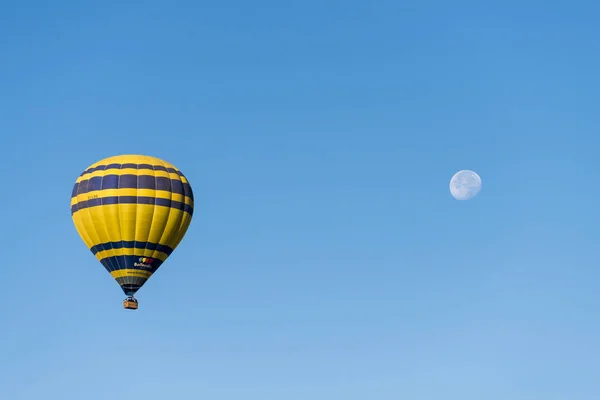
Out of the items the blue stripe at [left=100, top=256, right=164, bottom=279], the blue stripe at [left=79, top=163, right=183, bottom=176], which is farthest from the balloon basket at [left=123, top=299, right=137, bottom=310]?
the blue stripe at [left=79, top=163, right=183, bottom=176]

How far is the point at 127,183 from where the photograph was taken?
10888 centimetres

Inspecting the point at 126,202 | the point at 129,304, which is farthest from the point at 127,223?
the point at 129,304

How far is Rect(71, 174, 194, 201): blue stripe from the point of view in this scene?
109 meters

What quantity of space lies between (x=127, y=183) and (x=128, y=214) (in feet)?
6.79

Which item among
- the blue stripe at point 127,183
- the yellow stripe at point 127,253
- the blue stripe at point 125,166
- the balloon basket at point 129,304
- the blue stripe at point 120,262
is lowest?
the balloon basket at point 129,304

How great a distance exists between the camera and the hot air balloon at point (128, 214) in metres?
109

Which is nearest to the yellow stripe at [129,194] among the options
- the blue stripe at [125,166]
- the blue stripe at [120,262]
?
the blue stripe at [125,166]

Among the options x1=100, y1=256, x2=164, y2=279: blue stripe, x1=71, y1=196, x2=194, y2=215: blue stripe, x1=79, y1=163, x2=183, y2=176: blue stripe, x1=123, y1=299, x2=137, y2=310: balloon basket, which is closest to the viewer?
x1=71, y1=196, x2=194, y2=215: blue stripe

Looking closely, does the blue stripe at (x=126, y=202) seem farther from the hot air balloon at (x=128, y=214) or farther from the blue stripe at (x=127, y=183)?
the blue stripe at (x=127, y=183)

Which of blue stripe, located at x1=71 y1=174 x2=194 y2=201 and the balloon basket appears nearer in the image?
blue stripe, located at x1=71 y1=174 x2=194 y2=201

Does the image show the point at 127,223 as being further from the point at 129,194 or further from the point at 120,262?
the point at 120,262

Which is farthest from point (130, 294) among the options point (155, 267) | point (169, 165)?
point (169, 165)

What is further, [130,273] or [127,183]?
[130,273]

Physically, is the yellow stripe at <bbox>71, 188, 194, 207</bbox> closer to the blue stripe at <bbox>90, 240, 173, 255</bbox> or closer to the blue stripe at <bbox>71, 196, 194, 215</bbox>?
the blue stripe at <bbox>71, 196, 194, 215</bbox>
